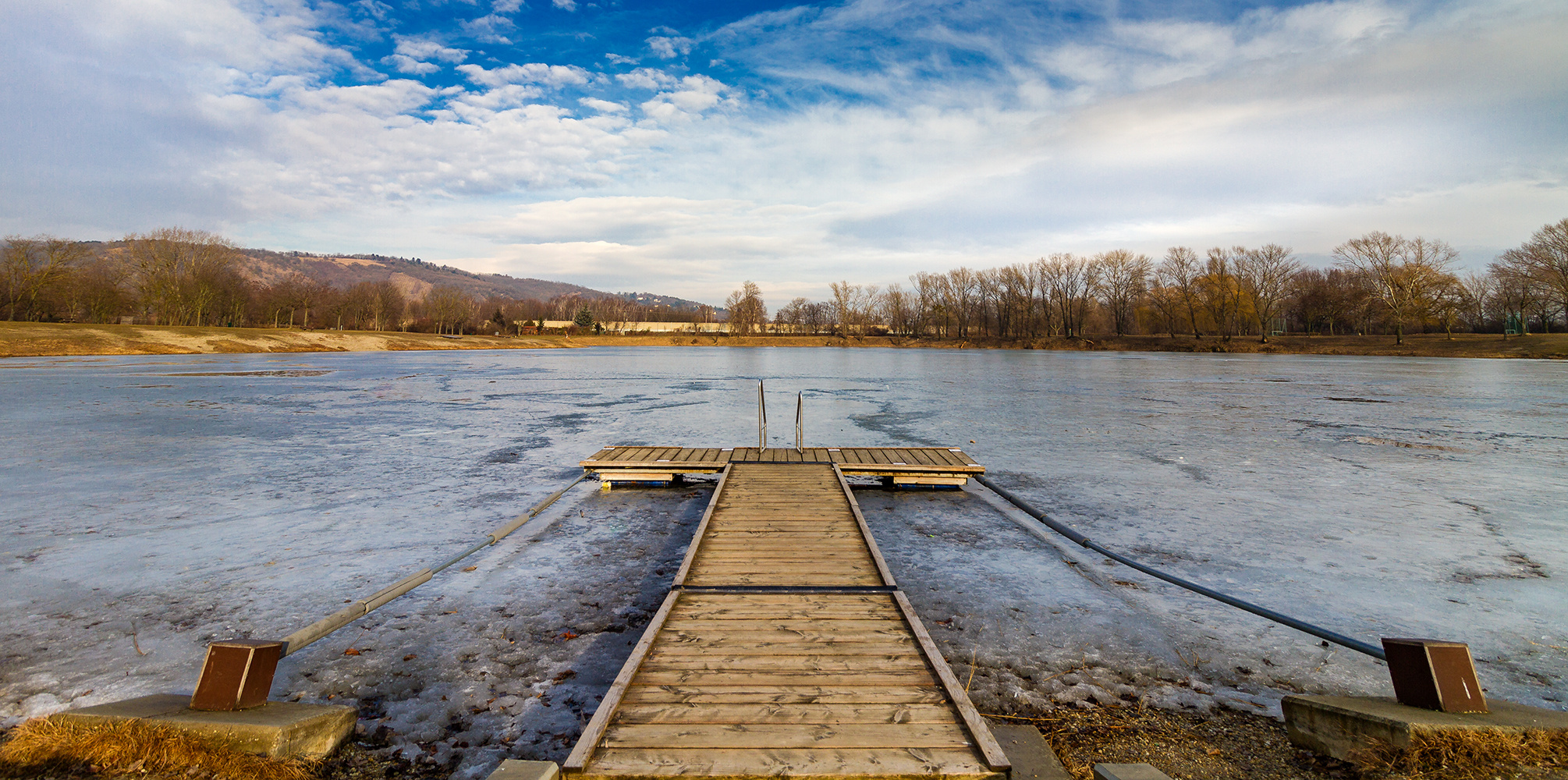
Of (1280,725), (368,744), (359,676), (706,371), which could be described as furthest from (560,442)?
(706,371)

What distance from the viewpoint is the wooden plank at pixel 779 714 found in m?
2.78

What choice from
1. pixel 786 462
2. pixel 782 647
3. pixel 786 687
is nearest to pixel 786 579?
pixel 782 647

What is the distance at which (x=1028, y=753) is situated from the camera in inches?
119

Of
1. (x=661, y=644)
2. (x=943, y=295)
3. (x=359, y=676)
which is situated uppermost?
(x=943, y=295)

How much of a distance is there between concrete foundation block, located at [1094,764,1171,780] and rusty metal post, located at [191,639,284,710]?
334 centimetres

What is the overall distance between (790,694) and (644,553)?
3317 mm

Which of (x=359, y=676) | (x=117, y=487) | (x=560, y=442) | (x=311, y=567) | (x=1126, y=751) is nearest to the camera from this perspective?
(x=1126, y=751)

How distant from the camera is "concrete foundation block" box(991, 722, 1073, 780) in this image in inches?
113

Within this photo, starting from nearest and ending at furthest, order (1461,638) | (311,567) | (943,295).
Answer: (1461,638) < (311,567) < (943,295)

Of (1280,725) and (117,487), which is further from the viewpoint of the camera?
(117,487)

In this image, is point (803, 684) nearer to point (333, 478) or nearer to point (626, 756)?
point (626, 756)

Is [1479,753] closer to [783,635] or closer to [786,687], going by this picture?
[786,687]

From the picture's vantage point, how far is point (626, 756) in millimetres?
2531

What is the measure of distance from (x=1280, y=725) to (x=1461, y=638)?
199 cm
